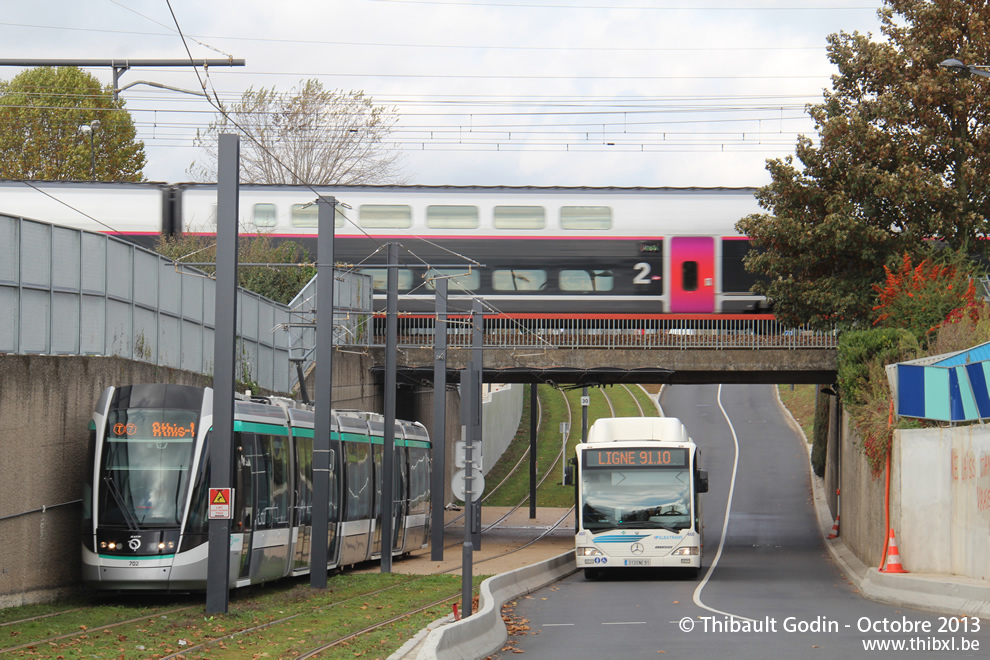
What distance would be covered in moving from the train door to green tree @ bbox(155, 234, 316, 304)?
9.93m

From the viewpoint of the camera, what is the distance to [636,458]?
25938 millimetres

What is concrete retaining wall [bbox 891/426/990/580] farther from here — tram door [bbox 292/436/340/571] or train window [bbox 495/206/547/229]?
train window [bbox 495/206/547/229]

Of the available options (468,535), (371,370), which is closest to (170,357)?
(468,535)

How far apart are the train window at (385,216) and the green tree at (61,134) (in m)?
19.7

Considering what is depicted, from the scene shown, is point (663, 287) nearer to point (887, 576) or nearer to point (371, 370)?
point (371, 370)

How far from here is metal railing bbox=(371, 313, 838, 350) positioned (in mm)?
33938

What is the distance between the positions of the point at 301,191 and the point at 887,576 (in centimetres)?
1997

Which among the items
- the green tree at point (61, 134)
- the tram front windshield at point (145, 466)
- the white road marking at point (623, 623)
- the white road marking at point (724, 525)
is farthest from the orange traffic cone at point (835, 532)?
the green tree at point (61, 134)

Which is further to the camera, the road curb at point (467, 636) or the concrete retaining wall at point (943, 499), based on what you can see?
the concrete retaining wall at point (943, 499)

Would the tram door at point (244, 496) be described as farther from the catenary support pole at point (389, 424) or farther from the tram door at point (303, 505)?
the catenary support pole at point (389, 424)

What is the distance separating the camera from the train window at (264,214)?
34.0 metres

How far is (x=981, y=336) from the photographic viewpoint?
1022 inches

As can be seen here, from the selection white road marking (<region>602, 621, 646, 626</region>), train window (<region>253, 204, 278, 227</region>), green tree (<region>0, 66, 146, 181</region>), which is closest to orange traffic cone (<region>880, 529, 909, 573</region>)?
white road marking (<region>602, 621, 646, 626</region>)

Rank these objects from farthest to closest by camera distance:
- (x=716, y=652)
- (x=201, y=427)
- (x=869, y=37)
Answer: (x=869, y=37) → (x=201, y=427) → (x=716, y=652)
